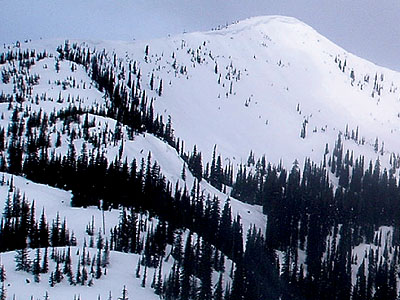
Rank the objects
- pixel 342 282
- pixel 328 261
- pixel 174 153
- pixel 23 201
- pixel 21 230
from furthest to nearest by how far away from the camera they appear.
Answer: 1. pixel 174 153
2. pixel 328 261
3. pixel 342 282
4. pixel 23 201
5. pixel 21 230

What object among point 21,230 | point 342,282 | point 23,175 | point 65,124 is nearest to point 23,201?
point 21,230

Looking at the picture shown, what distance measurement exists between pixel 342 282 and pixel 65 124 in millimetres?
85115

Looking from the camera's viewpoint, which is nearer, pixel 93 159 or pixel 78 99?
pixel 93 159

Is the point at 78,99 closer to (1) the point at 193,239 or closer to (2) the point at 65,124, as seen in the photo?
(2) the point at 65,124

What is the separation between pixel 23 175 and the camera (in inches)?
4473

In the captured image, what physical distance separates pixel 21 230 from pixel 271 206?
330ft

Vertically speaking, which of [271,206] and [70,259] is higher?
[271,206]

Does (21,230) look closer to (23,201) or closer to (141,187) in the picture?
(23,201)

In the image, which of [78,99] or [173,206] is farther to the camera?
[78,99]

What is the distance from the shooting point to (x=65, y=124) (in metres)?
141

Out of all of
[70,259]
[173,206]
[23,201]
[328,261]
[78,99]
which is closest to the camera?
[70,259]

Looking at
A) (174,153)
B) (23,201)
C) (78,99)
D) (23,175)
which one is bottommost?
(23,201)

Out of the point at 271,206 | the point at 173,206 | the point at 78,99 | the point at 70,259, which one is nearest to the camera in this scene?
the point at 70,259

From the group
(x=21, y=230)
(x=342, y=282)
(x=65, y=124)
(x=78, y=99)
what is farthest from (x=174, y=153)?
(x=21, y=230)
